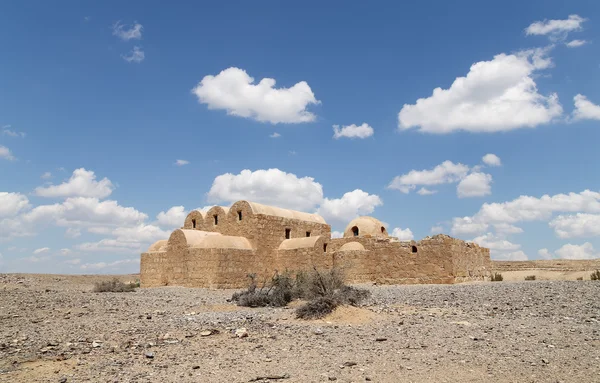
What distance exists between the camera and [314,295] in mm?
9703

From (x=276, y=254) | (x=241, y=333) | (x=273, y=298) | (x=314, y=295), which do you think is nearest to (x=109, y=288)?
(x=273, y=298)

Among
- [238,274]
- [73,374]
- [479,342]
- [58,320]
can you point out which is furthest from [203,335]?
[238,274]

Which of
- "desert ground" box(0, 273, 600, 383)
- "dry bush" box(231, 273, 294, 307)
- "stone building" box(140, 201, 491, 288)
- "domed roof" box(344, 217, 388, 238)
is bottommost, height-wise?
"desert ground" box(0, 273, 600, 383)

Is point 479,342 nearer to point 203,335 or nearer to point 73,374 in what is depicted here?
point 203,335

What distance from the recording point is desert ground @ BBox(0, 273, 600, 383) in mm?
5566

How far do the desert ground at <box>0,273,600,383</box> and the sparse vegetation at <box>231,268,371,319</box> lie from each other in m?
0.34

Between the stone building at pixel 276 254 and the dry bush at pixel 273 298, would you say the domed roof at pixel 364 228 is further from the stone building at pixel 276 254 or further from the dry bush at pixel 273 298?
the dry bush at pixel 273 298

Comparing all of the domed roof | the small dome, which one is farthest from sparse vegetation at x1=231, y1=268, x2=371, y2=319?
the domed roof

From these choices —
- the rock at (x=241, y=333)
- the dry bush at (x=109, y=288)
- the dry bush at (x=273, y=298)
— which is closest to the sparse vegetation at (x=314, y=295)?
the dry bush at (x=273, y=298)

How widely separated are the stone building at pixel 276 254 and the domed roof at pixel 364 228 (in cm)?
356

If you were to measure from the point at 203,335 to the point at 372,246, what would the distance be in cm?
1557

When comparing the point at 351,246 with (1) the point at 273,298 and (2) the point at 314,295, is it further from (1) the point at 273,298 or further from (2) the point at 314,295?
(2) the point at 314,295

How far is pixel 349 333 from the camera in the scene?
770 centimetres

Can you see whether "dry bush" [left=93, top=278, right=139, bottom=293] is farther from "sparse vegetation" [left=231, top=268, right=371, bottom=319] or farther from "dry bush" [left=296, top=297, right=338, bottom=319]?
"dry bush" [left=296, top=297, right=338, bottom=319]
